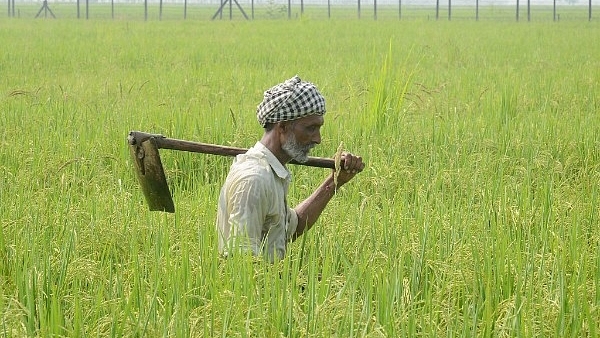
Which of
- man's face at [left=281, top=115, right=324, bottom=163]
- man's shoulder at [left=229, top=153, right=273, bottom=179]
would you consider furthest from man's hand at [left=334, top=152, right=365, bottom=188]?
man's shoulder at [left=229, top=153, right=273, bottom=179]

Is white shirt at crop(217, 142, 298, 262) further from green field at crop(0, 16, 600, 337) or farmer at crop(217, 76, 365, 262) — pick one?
green field at crop(0, 16, 600, 337)

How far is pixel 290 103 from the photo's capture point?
3.08 meters

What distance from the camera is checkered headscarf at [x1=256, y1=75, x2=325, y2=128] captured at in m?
3.08

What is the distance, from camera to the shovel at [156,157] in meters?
3.17

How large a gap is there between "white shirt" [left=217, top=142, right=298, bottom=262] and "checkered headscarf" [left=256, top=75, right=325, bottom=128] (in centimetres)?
12

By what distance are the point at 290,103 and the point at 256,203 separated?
0.34 m

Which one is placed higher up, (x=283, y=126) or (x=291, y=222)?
(x=283, y=126)

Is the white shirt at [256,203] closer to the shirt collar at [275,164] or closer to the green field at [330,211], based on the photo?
the shirt collar at [275,164]

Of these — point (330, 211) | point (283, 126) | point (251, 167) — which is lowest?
point (330, 211)

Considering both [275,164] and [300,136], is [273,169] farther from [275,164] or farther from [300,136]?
[300,136]

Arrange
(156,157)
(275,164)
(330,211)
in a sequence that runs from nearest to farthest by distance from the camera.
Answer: (275,164)
(156,157)
(330,211)

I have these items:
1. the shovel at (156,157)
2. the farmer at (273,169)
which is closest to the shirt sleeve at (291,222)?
the farmer at (273,169)

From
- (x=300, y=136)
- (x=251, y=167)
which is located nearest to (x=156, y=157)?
(x=251, y=167)

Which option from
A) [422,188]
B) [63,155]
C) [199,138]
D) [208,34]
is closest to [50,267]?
[422,188]
